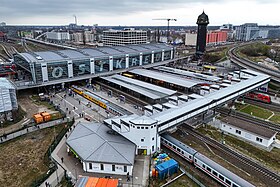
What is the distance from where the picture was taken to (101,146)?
32.3 m

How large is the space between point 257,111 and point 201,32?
73.1m

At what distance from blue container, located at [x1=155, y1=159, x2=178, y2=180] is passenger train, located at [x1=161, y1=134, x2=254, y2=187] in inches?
139

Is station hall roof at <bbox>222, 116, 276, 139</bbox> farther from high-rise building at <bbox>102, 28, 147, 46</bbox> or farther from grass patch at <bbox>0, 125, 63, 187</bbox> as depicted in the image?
high-rise building at <bbox>102, 28, 147, 46</bbox>

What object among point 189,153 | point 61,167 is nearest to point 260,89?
point 189,153

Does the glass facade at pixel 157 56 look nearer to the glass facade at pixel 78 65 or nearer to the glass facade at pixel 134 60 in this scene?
the glass facade at pixel 78 65

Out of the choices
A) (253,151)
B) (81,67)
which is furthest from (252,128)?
(81,67)

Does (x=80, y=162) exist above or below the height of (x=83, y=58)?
below

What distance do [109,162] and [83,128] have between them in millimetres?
10837

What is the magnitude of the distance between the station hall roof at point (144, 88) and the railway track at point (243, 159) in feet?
47.2

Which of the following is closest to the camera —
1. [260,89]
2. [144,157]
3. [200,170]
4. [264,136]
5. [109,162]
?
[109,162]

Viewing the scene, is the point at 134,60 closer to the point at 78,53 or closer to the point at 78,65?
the point at 78,53

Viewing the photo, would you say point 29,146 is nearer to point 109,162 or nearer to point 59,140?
Result: point 59,140

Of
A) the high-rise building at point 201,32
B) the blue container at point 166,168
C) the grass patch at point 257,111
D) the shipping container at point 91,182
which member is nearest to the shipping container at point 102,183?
the shipping container at point 91,182

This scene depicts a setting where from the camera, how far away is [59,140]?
38.6m
